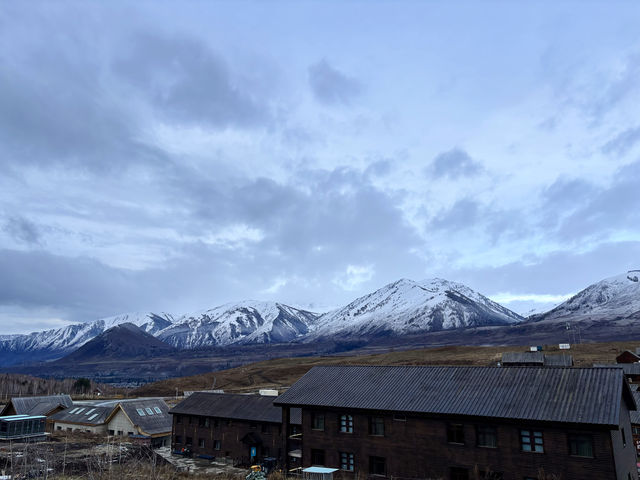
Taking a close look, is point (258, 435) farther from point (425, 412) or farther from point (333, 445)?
point (425, 412)

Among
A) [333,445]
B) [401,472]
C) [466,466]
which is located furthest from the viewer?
[333,445]

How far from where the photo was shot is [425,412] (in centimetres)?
3925

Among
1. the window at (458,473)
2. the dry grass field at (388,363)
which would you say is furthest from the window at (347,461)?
the dry grass field at (388,363)

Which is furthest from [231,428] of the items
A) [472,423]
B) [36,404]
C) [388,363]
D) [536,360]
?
[388,363]

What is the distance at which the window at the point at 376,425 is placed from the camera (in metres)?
42.1

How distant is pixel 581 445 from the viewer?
3322 centimetres

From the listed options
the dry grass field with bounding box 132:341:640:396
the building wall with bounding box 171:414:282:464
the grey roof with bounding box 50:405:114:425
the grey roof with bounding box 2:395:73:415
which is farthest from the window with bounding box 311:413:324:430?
the dry grass field with bounding box 132:341:640:396

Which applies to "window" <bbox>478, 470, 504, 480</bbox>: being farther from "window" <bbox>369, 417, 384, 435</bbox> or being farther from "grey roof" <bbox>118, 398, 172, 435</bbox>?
"grey roof" <bbox>118, 398, 172, 435</bbox>

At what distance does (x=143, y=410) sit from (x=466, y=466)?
5997cm

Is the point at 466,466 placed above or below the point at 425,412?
below

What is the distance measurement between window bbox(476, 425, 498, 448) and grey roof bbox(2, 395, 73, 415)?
87.2 m

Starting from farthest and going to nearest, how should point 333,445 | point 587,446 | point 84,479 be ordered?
point 333,445 < point 587,446 < point 84,479

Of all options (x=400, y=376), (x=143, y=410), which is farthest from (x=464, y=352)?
(x=400, y=376)

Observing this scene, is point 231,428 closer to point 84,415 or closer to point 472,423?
point 472,423
